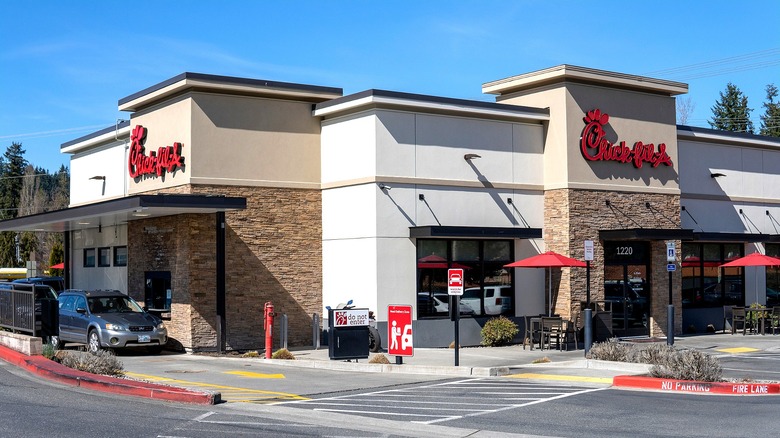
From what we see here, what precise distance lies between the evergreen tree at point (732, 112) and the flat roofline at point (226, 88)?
6216 centimetres

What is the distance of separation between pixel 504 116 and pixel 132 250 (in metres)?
12.5

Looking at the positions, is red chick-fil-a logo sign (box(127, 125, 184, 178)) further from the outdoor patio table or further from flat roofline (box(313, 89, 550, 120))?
the outdoor patio table

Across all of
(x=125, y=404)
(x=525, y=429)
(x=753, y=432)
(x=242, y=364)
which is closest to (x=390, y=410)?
(x=525, y=429)

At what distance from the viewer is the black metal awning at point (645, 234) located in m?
28.2

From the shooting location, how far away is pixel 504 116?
2812 cm

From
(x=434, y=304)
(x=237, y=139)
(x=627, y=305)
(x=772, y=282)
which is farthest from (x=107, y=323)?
(x=772, y=282)

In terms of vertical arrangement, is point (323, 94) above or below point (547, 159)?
above

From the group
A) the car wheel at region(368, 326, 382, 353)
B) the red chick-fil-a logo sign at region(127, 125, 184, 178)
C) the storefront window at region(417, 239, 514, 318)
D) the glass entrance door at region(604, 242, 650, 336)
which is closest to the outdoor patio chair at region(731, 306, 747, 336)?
the glass entrance door at region(604, 242, 650, 336)

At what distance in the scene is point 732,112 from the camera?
8288 centimetres

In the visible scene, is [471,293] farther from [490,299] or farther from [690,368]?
[690,368]

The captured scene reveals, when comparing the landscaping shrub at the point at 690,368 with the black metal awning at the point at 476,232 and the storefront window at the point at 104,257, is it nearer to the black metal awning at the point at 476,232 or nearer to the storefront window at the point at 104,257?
the black metal awning at the point at 476,232

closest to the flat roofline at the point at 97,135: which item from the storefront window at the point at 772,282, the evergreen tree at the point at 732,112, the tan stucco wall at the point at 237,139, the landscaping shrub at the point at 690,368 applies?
the tan stucco wall at the point at 237,139

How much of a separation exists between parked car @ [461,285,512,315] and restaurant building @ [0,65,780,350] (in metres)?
0.05

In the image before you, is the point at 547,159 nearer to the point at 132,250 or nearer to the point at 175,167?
the point at 175,167
